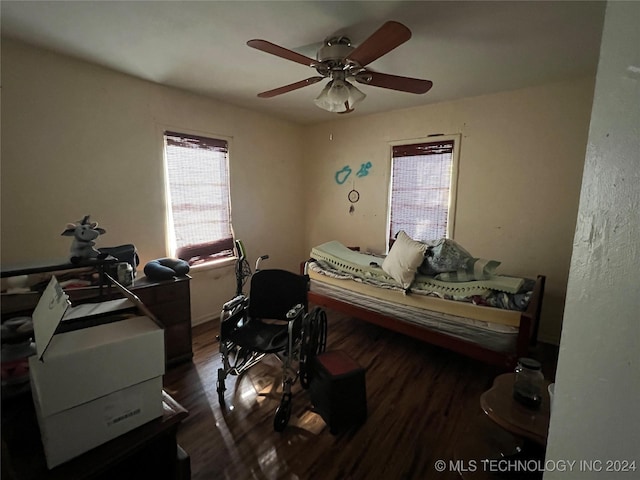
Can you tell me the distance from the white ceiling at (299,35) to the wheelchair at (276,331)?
168 centimetres

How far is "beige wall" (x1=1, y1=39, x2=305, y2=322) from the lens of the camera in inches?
81.2

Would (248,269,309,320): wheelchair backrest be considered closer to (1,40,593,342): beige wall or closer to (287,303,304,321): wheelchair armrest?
(287,303,304,321): wheelchair armrest

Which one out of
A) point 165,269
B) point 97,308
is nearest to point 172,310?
point 165,269

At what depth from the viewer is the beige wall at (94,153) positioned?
2.06 metres

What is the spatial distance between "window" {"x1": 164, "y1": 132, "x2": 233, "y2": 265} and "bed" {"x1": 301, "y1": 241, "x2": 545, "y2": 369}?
1278 millimetres

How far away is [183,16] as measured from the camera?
5.60 feet

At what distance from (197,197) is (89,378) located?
2774mm

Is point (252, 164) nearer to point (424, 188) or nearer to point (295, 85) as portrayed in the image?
point (295, 85)

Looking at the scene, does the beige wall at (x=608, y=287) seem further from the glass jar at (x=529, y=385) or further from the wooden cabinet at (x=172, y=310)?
the wooden cabinet at (x=172, y=310)

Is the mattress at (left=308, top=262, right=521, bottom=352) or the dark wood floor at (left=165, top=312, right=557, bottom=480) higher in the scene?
the mattress at (left=308, top=262, right=521, bottom=352)

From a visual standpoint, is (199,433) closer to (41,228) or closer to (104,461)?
(104,461)

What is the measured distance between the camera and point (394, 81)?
1920 mm

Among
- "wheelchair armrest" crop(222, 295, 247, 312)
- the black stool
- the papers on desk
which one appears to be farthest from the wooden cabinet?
the papers on desk

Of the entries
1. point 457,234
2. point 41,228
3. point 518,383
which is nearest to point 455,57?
point 457,234
